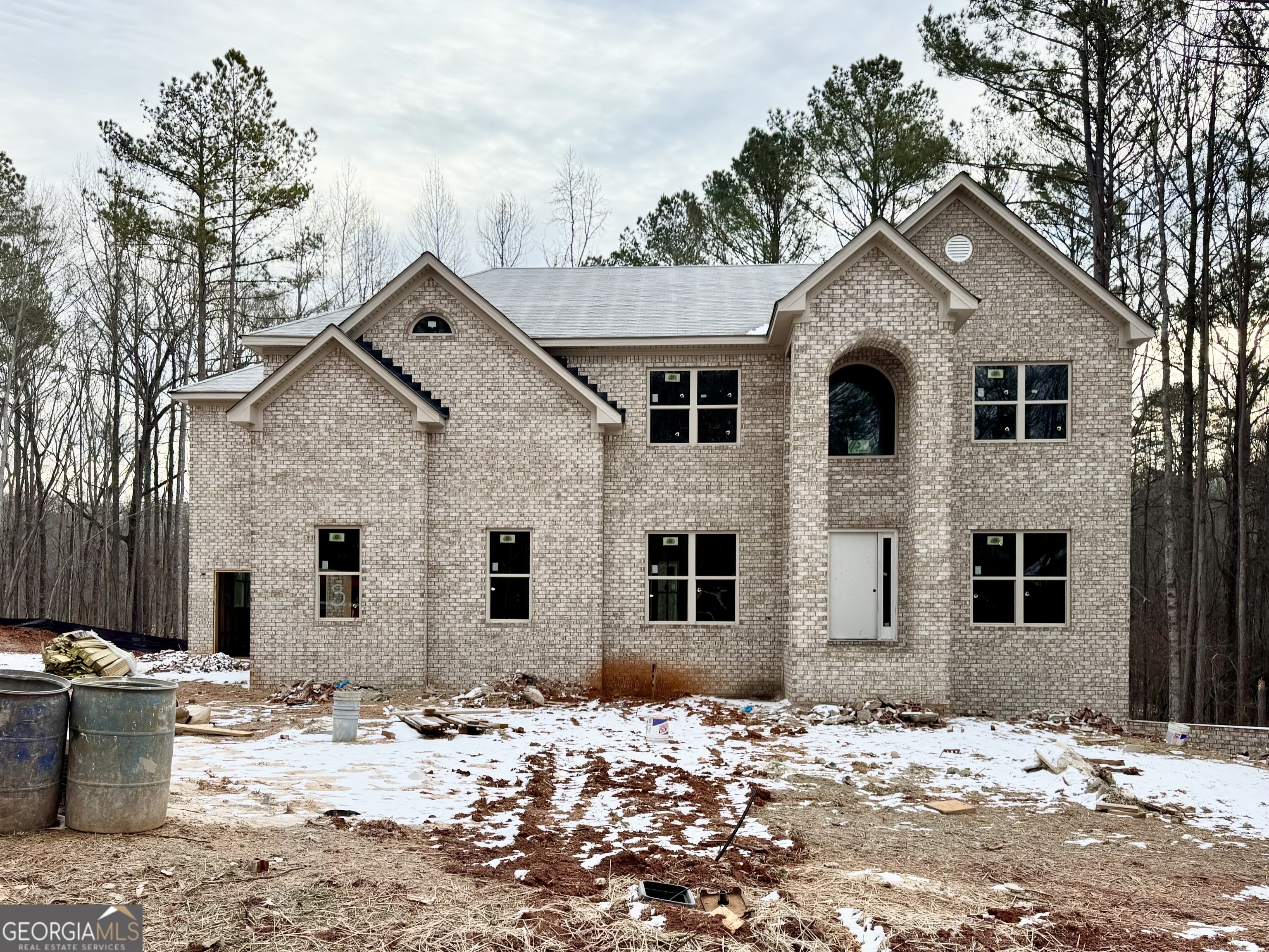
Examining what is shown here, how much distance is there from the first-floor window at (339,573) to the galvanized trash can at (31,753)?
7939 mm

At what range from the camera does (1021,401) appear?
1425 centimetres

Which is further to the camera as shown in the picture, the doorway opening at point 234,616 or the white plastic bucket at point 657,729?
the doorway opening at point 234,616

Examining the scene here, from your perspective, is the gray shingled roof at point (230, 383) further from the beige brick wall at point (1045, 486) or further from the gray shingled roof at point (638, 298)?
the beige brick wall at point (1045, 486)

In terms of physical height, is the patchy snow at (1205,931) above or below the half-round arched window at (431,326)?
below

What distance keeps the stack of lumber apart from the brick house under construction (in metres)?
2.74

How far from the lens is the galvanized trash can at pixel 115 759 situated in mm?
6004

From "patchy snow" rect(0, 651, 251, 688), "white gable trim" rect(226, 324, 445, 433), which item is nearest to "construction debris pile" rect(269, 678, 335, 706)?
"patchy snow" rect(0, 651, 251, 688)

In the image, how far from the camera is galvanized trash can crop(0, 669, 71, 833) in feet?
19.1

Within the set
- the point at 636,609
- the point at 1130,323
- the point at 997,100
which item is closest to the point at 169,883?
the point at 636,609

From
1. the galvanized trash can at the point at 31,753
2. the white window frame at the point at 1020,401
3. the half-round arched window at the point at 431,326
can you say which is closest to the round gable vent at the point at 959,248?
the white window frame at the point at 1020,401

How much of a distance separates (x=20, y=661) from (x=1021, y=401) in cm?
2126

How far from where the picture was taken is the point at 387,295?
47.5ft

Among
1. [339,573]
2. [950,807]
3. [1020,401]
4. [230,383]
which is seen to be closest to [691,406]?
[1020,401]

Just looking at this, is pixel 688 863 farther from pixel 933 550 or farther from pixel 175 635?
pixel 175 635
